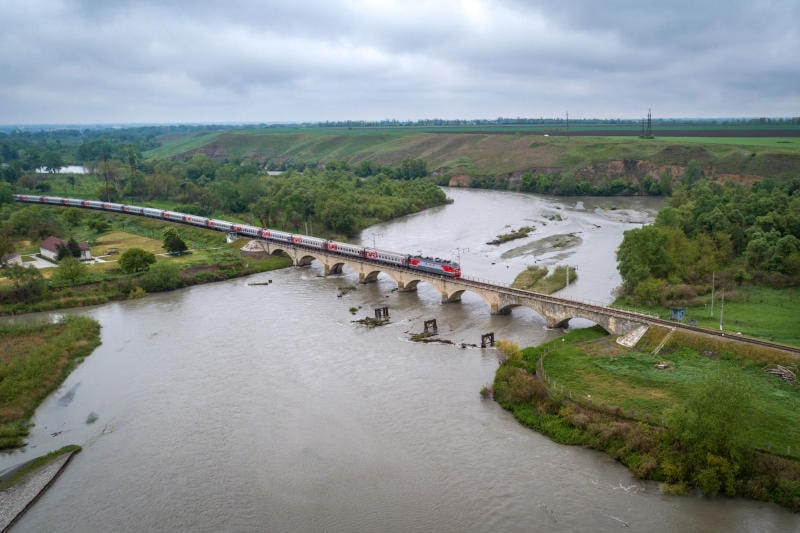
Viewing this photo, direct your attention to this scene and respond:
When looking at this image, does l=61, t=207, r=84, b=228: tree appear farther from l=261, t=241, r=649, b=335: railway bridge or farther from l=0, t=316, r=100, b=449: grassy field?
l=0, t=316, r=100, b=449: grassy field

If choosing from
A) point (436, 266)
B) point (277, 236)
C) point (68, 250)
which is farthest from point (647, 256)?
point (68, 250)

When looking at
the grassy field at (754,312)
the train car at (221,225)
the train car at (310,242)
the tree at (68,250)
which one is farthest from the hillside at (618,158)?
the tree at (68,250)

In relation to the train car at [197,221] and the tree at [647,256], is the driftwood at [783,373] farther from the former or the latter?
the train car at [197,221]

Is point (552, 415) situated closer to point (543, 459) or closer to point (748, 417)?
point (543, 459)

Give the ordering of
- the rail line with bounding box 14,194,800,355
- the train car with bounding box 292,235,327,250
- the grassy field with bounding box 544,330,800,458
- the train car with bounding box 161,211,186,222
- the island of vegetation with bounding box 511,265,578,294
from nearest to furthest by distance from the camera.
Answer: the grassy field with bounding box 544,330,800,458 < the rail line with bounding box 14,194,800,355 < the island of vegetation with bounding box 511,265,578,294 < the train car with bounding box 292,235,327,250 < the train car with bounding box 161,211,186,222

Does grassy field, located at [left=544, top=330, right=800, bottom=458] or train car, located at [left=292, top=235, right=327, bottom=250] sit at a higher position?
train car, located at [left=292, top=235, right=327, bottom=250]

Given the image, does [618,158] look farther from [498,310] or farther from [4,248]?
[4,248]

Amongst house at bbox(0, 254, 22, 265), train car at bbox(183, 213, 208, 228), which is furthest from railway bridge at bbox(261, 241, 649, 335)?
house at bbox(0, 254, 22, 265)
